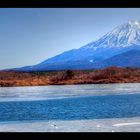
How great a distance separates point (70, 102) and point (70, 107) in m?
0.26

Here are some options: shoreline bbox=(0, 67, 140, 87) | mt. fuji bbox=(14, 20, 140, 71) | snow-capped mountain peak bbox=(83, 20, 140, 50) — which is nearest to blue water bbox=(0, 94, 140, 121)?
shoreline bbox=(0, 67, 140, 87)

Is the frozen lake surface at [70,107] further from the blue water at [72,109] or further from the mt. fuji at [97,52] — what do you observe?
the mt. fuji at [97,52]

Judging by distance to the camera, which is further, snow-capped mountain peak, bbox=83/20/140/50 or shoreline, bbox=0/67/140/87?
shoreline, bbox=0/67/140/87

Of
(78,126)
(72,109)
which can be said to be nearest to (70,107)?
(72,109)

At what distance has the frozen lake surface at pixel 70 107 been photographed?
17.9 feet

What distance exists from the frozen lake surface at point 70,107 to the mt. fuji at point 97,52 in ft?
0.96

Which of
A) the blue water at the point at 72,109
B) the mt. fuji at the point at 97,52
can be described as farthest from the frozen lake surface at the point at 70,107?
the mt. fuji at the point at 97,52

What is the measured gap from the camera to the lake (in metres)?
5.67

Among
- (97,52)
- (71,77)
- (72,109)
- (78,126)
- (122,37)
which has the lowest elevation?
(78,126)

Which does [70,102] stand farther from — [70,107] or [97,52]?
[97,52]

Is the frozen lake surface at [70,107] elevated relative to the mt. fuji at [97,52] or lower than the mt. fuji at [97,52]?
lower

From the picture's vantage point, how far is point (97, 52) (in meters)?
6.30

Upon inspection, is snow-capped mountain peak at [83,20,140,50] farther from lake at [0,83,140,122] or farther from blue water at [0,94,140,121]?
blue water at [0,94,140,121]

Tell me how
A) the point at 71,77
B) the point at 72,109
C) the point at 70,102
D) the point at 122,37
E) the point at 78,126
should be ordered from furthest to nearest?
the point at 122,37 < the point at 70,102 < the point at 71,77 < the point at 72,109 < the point at 78,126
